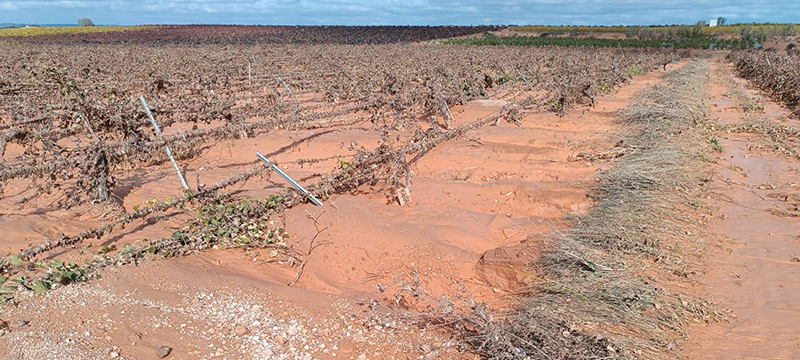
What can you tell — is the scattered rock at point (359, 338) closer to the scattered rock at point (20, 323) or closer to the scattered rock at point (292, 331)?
the scattered rock at point (292, 331)

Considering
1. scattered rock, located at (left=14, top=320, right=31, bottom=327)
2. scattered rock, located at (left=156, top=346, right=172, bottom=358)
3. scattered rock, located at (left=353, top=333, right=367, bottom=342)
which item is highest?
scattered rock, located at (left=14, top=320, right=31, bottom=327)

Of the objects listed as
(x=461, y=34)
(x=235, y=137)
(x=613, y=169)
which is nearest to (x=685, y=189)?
(x=613, y=169)

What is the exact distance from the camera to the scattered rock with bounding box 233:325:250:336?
11.5ft

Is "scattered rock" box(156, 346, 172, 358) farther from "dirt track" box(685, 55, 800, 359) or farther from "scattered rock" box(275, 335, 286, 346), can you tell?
"dirt track" box(685, 55, 800, 359)

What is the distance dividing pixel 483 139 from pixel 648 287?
6168 millimetres

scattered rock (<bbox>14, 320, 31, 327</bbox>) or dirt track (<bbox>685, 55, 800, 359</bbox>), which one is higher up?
scattered rock (<bbox>14, 320, 31, 327</bbox>)

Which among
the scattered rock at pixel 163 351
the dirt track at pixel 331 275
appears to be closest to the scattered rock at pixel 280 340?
the dirt track at pixel 331 275

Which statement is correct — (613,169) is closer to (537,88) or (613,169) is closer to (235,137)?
(235,137)

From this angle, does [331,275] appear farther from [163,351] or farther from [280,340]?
[163,351]

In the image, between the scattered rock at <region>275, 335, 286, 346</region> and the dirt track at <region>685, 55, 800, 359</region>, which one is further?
the dirt track at <region>685, 55, 800, 359</region>

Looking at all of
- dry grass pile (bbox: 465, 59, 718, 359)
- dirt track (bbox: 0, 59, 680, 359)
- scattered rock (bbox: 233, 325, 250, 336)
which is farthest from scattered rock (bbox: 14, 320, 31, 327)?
dry grass pile (bbox: 465, 59, 718, 359)

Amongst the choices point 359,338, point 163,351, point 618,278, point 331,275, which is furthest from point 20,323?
point 618,278

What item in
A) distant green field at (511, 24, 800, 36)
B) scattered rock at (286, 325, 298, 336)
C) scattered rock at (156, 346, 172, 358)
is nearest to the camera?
scattered rock at (156, 346, 172, 358)

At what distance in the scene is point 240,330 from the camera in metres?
3.54
